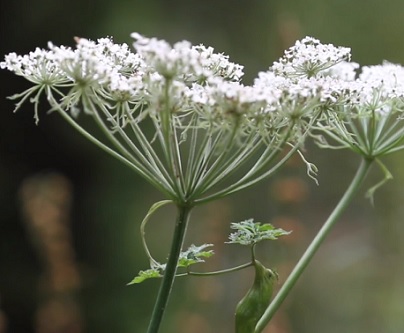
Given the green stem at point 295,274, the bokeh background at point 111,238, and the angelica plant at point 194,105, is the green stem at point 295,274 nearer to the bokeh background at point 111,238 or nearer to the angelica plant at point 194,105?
the angelica plant at point 194,105

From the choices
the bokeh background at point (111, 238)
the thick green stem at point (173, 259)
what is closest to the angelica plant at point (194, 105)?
the thick green stem at point (173, 259)

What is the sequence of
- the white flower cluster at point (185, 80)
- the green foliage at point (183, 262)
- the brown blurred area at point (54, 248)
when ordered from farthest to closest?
1. the brown blurred area at point (54, 248)
2. the green foliage at point (183, 262)
3. the white flower cluster at point (185, 80)

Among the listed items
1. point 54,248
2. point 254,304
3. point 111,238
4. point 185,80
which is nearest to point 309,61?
point 185,80

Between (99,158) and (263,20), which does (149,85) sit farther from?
(263,20)

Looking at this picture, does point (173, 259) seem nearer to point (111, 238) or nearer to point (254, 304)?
point (254, 304)

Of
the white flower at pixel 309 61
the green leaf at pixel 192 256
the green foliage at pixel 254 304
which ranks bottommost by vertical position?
the green foliage at pixel 254 304

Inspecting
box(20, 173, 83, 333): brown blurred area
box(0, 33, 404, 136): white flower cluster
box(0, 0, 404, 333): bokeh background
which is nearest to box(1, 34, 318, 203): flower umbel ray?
box(0, 33, 404, 136): white flower cluster

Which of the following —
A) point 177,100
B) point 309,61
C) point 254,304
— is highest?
point 309,61

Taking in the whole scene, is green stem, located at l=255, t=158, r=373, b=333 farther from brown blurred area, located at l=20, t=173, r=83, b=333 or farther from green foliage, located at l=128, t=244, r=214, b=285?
brown blurred area, located at l=20, t=173, r=83, b=333
